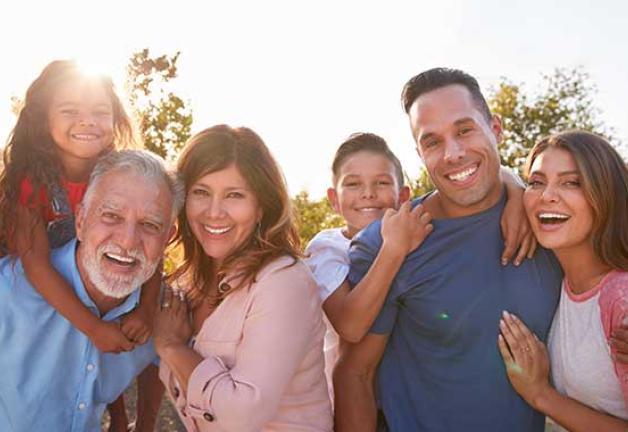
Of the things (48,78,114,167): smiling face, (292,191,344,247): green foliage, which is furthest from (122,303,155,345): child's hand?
(292,191,344,247): green foliage

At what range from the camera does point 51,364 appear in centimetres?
305

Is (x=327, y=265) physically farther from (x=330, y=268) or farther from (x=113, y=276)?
(x=113, y=276)

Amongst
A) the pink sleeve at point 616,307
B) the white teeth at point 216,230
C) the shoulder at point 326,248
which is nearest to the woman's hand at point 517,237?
the pink sleeve at point 616,307

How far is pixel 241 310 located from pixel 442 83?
4.69 ft

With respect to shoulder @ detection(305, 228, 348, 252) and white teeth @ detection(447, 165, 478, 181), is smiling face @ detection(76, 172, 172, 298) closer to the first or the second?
shoulder @ detection(305, 228, 348, 252)

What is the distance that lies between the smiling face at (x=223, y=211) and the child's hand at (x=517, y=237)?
3.67 ft

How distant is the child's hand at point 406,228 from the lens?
10.2ft

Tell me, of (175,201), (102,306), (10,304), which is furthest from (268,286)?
(10,304)

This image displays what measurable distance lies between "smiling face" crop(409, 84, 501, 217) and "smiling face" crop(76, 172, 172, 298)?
4.09 feet

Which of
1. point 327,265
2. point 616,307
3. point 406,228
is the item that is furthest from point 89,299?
point 616,307

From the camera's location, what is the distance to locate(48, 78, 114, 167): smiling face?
3582mm

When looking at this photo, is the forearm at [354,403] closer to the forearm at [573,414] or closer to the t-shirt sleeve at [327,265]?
the t-shirt sleeve at [327,265]

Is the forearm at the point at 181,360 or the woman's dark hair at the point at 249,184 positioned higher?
the woman's dark hair at the point at 249,184

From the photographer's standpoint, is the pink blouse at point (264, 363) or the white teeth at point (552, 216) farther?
the white teeth at point (552, 216)
